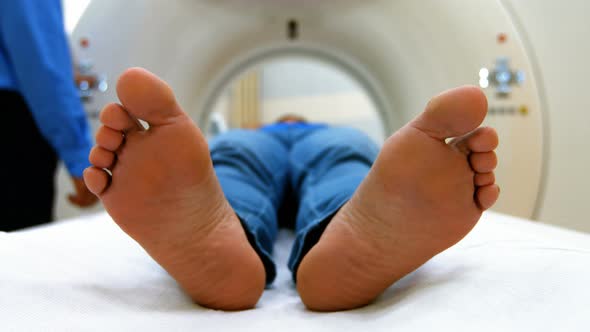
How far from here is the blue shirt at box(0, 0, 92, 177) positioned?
780 millimetres

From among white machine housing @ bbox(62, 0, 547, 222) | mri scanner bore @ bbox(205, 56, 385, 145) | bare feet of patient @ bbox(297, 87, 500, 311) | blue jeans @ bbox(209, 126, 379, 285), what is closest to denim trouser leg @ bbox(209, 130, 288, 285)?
blue jeans @ bbox(209, 126, 379, 285)

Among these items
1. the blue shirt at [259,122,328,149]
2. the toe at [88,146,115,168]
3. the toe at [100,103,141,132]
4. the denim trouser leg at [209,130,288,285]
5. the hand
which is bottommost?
the hand

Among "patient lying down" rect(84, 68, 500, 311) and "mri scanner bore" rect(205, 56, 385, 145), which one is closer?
"patient lying down" rect(84, 68, 500, 311)

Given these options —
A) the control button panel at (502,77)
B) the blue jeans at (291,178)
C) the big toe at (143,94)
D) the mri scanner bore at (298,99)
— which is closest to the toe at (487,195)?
the blue jeans at (291,178)

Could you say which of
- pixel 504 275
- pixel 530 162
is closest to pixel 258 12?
pixel 530 162

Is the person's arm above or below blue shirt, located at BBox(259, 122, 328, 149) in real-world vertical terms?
above

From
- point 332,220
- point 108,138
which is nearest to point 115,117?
point 108,138

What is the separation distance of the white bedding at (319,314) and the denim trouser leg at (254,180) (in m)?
0.08

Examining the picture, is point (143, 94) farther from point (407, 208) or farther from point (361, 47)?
point (361, 47)

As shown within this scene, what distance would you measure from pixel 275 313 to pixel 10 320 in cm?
23

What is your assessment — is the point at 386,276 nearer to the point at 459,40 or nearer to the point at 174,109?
the point at 174,109

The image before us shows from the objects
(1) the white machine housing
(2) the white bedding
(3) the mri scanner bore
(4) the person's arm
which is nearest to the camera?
(2) the white bedding

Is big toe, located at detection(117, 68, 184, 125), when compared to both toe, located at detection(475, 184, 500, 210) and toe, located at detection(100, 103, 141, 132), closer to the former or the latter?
toe, located at detection(100, 103, 141, 132)

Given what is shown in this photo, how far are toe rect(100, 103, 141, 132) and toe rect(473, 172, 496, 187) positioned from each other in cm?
32
